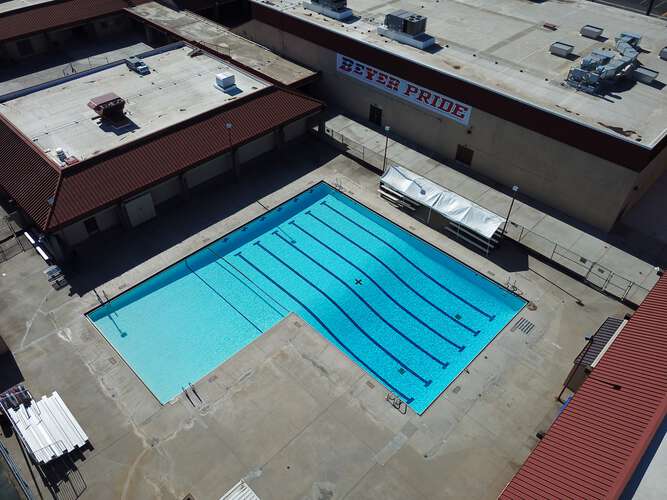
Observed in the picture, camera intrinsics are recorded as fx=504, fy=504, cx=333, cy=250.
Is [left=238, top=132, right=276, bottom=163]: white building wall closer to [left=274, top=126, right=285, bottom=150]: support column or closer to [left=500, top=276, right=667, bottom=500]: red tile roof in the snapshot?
[left=274, top=126, right=285, bottom=150]: support column

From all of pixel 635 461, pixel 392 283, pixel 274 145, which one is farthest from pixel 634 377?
pixel 274 145

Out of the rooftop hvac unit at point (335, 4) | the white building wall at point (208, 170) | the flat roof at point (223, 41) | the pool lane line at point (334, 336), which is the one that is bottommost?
the pool lane line at point (334, 336)

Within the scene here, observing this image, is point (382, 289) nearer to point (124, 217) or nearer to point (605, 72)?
point (124, 217)

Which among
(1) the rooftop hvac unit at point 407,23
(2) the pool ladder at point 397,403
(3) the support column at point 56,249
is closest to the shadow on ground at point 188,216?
(3) the support column at point 56,249

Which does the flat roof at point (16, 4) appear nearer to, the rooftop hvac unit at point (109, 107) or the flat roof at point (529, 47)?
the flat roof at point (529, 47)

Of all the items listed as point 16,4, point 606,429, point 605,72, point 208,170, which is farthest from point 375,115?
point 16,4

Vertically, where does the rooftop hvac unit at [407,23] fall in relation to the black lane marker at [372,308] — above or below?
above

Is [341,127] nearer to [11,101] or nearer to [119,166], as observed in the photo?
[119,166]
